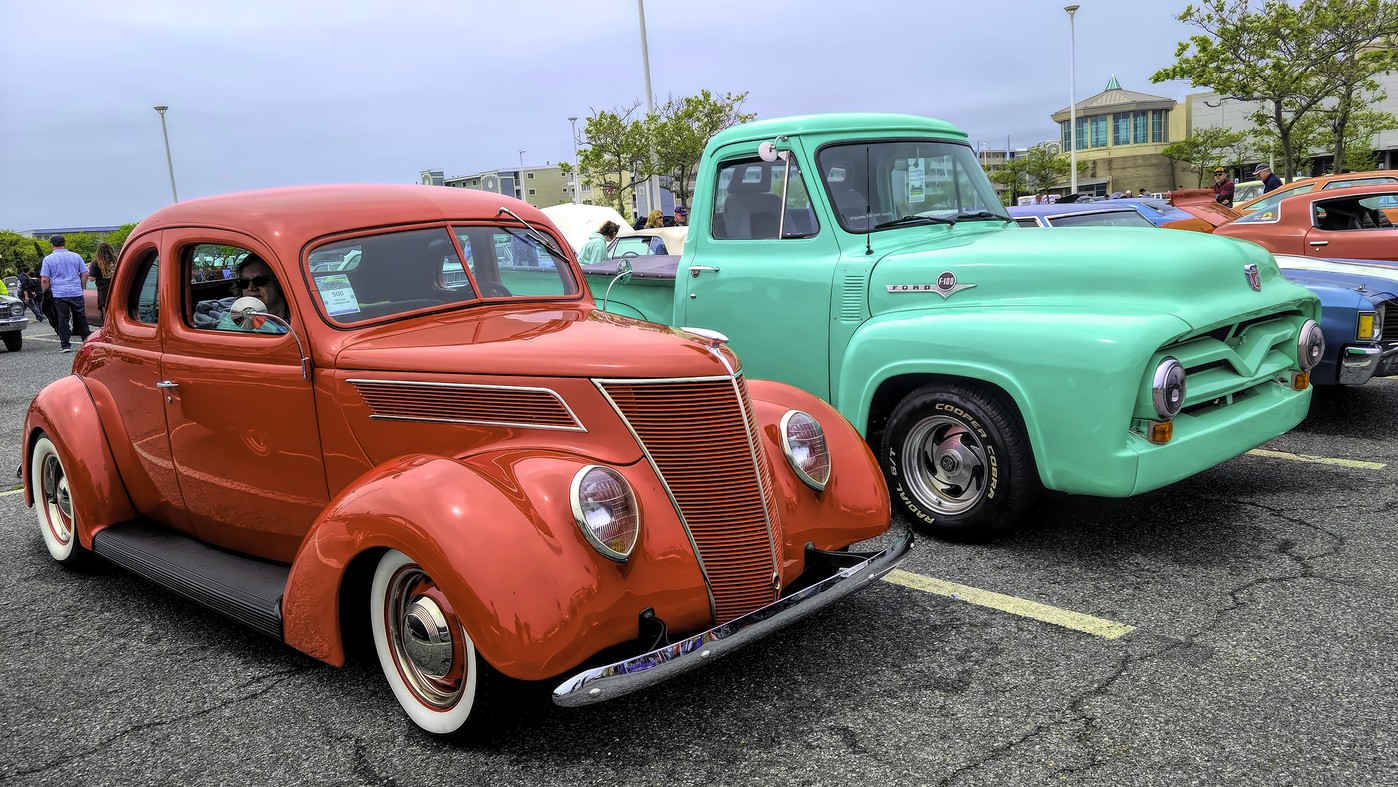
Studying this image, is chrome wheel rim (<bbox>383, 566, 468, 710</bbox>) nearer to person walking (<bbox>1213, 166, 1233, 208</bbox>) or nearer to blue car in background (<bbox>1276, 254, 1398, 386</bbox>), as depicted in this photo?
blue car in background (<bbox>1276, 254, 1398, 386</bbox>)

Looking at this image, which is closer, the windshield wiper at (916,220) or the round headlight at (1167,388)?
the round headlight at (1167,388)

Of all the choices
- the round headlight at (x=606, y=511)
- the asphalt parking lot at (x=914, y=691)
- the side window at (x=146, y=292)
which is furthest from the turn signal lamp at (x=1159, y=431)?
the side window at (x=146, y=292)

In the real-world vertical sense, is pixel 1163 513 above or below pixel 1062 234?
below

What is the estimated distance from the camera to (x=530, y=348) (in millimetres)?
3270

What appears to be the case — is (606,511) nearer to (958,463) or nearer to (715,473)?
(715,473)

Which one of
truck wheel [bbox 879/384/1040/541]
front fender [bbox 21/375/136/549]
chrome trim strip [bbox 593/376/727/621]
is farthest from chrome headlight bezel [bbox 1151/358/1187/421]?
front fender [bbox 21/375/136/549]

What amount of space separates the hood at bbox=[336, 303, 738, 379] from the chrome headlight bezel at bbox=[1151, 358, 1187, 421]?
1.87 m

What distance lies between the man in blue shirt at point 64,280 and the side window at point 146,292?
13.4 metres

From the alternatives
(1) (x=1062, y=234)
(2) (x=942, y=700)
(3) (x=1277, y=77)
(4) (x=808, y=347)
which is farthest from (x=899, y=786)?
(3) (x=1277, y=77)

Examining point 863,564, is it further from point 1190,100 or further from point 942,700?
point 1190,100

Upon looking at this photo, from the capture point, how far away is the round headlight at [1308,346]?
491 centimetres

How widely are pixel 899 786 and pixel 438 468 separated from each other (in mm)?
1649

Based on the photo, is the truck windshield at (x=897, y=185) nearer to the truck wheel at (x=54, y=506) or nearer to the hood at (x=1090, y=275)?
the hood at (x=1090, y=275)

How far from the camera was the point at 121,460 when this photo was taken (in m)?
4.51
